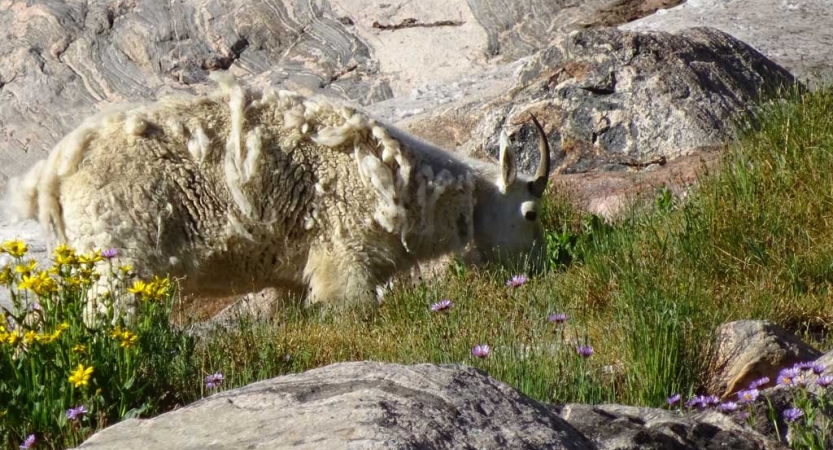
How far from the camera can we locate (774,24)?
13.5 m

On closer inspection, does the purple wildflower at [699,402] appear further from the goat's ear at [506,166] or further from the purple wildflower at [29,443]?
the goat's ear at [506,166]

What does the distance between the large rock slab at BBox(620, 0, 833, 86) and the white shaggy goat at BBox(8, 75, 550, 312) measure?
6017mm

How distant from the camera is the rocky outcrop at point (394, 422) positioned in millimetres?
2973

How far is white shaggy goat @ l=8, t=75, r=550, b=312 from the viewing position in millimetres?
6699

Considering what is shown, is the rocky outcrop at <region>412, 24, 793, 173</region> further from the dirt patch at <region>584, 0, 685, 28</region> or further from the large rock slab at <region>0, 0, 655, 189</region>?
the dirt patch at <region>584, 0, 685, 28</region>

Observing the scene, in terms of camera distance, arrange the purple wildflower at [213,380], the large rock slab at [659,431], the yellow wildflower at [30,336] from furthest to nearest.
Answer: the purple wildflower at [213,380] < the yellow wildflower at [30,336] < the large rock slab at [659,431]

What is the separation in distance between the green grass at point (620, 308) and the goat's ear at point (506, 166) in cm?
69

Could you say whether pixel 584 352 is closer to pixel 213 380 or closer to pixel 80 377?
pixel 213 380

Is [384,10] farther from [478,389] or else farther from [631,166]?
[478,389]

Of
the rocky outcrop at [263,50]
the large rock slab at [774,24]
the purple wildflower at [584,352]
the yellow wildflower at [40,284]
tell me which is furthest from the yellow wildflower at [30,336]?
the large rock slab at [774,24]

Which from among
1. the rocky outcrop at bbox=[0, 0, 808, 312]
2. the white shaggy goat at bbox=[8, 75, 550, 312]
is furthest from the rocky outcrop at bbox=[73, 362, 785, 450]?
the rocky outcrop at bbox=[0, 0, 808, 312]

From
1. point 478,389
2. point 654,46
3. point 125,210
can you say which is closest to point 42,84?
point 654,46

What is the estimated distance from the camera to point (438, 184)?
7.82 m

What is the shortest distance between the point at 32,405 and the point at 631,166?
6.88 meters
